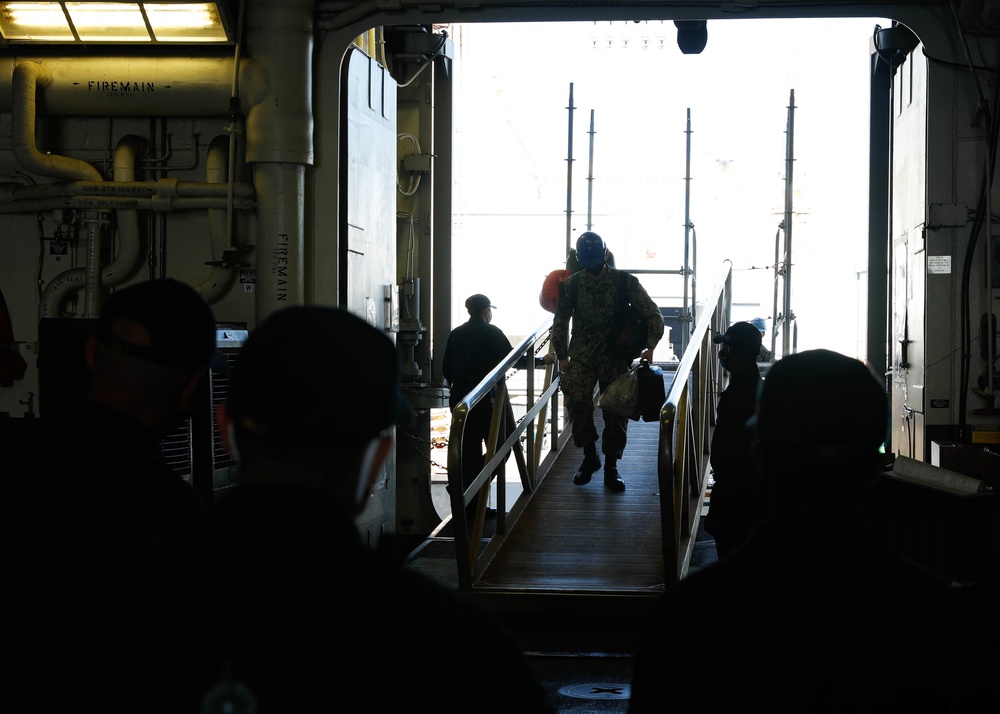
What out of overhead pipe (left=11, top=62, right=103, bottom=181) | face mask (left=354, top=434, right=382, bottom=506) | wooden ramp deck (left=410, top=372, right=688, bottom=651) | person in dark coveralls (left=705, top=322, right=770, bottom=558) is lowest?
wooden ramp deck (left=410, top=372, right=688, bottom=651)

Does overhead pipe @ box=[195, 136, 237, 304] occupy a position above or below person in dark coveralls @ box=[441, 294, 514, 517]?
above

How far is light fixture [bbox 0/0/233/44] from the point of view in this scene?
21.0ft

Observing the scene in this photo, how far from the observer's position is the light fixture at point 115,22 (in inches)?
252

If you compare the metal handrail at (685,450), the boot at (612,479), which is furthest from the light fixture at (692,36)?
the boot at (612,479)

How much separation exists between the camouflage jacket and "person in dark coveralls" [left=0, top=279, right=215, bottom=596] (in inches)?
196

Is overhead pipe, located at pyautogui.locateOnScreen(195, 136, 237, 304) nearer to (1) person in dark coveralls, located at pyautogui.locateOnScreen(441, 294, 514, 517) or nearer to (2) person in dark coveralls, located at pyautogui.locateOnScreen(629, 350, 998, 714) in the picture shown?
(1) person in dark coveralls, located at pyautogui.locateOnScreen(441, 294, 514, 517)

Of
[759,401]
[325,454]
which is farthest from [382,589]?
[759,401]

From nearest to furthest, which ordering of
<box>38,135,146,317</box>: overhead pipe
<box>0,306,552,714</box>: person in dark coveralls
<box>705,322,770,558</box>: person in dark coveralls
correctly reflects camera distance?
<box>0,306,552,714</box>: person in dark coveralls
<box>705,322,770,558</box>: person in dark coveralls
<box>38,135,146,317</box>: overhead pipe

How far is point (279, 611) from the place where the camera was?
1.10 metres

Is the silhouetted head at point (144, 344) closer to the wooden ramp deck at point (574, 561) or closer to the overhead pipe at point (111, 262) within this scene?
the wooden ramp deck at point (574, 561)

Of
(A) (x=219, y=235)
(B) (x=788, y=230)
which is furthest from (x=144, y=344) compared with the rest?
(B) (x=788, y=230)

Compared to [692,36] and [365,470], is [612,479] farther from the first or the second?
[365,470]

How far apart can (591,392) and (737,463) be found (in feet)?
9.78

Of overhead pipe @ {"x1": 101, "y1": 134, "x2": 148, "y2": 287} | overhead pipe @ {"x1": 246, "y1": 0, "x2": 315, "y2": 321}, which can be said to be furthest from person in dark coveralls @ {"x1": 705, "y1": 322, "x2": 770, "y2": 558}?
overhead pipe @ {"x1": 101, "y1": 134, "x2": 148, "y2": 287}
